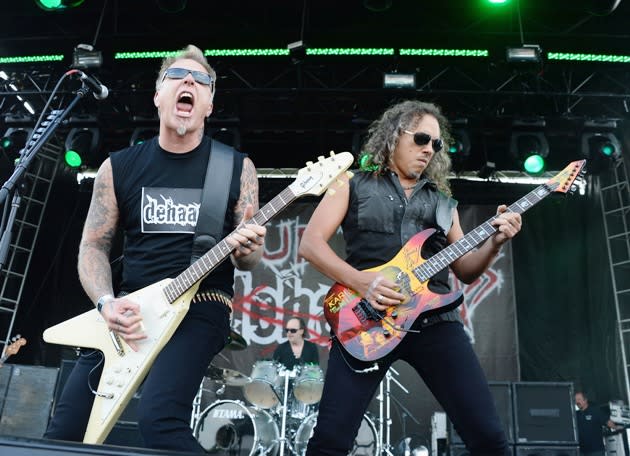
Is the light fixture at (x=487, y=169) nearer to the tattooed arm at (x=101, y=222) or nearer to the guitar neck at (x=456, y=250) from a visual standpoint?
the guitar neck at (x=456, y=250)

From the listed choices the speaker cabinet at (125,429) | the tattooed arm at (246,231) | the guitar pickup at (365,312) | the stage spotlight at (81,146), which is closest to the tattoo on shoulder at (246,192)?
the tattooed arm at (246,231)

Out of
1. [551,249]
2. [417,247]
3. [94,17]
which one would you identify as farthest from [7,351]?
[551,249]

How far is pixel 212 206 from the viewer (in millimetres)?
3021

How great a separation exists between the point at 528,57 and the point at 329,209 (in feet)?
17.0

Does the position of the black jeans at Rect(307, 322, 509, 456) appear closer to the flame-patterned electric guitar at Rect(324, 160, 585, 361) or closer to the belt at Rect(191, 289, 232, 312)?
the flame-patterned electric guitar at Rect(324, 160, 585, 361)

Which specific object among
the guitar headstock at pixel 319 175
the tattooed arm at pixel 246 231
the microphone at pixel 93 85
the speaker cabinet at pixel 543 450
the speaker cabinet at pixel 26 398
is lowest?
the speaker cabinet at pixel 543 450

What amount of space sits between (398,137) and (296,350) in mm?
5790

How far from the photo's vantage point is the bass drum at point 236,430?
7.46 meters

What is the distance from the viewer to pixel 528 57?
7.72m

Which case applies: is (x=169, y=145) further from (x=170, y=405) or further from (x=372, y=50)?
(x=372, y=50)

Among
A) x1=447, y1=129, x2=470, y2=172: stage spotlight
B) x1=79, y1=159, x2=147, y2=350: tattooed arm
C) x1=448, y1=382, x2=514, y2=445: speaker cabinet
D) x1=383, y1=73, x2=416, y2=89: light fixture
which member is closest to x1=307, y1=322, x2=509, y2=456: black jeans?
x1=79, y1=159, x2=147, y2=350: tattooed arm

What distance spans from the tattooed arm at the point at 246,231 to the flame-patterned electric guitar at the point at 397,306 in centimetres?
55

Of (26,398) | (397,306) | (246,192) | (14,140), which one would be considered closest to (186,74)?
(246,192)

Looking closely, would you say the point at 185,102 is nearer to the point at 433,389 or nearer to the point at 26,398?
the point at 433,389
